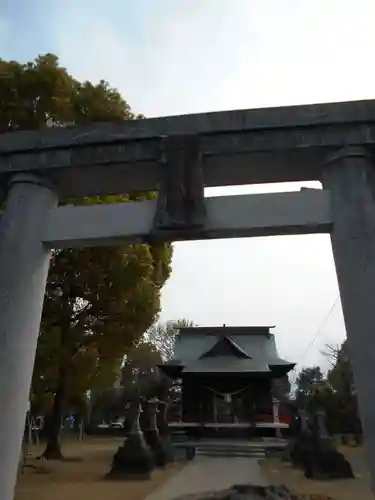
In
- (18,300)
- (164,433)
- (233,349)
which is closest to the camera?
(18,300)

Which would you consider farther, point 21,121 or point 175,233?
point 21,121

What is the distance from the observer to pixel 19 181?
5.89 meters

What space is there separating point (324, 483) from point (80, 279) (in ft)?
25.8

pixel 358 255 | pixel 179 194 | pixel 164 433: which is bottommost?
pixel 164 433

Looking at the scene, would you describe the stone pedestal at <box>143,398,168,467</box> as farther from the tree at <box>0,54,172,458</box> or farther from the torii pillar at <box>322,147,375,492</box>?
the torii pillar at <box>322,147,375,492</box>

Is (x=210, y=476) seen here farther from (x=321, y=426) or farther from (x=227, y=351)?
(x=227, y=351)

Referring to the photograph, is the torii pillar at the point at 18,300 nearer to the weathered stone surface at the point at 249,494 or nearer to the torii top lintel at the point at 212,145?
the torii top lintel at the point at 212,145

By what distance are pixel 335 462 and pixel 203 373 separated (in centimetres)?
931

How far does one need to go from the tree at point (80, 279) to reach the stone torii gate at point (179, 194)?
4.51 m

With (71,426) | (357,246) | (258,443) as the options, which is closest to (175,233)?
(357,246)

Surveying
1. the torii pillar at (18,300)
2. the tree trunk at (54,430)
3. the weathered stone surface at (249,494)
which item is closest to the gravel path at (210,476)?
the weathered stone surface at (249,494)

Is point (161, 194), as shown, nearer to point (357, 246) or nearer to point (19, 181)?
point (19, 181)

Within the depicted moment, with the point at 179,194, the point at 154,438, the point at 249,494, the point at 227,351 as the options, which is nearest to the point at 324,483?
the point at 249,494

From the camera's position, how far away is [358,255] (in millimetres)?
4957
